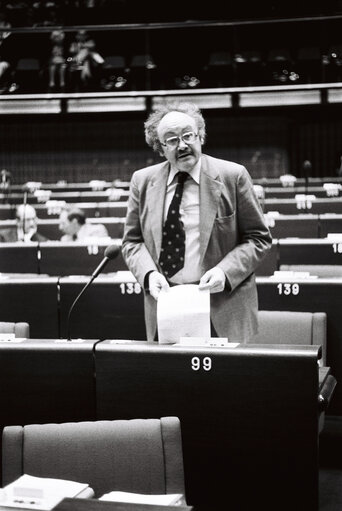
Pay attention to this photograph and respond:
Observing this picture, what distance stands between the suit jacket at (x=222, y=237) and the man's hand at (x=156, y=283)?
8cm

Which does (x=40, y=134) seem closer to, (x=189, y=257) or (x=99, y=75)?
(x=99, y=75)

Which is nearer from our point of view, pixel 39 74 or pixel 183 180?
pixel 183 180

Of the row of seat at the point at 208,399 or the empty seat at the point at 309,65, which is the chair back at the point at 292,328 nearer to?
the row of seat at the point at 208,399

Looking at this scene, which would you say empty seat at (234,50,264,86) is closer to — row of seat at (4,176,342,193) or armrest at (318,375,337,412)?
row of seat at (4,176,342,193)

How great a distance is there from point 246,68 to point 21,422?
12.3 m

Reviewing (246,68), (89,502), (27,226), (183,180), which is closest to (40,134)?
(246,68)

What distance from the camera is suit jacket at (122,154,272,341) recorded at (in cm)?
279

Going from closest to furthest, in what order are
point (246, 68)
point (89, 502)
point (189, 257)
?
point (89, 502) < point (189, 257) < point (246, 68)

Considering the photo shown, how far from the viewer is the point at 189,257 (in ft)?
9.23

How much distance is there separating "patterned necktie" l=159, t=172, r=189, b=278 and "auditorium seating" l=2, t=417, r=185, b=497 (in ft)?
2.67

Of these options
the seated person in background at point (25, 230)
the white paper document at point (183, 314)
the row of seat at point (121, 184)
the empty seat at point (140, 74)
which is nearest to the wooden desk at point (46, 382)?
the white paper document at point (183, 314)

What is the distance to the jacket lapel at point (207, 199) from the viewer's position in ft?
9.16

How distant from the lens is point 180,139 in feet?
9.10

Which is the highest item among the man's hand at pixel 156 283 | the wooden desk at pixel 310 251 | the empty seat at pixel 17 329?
the wooden desk at pixel 310 251
